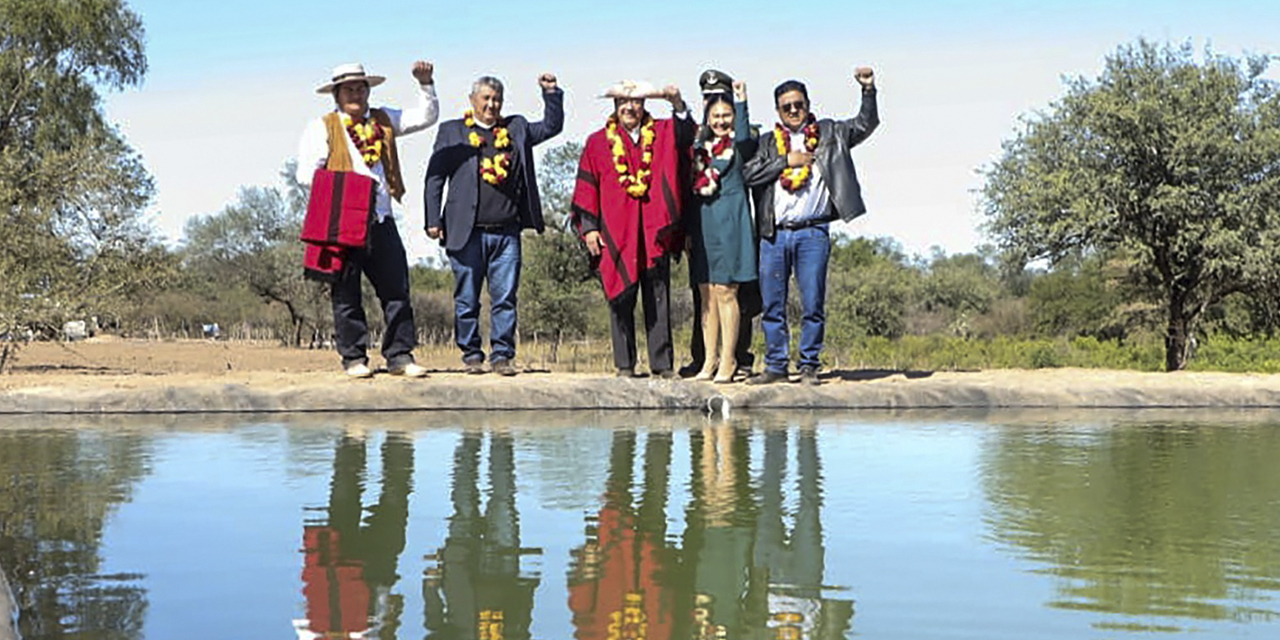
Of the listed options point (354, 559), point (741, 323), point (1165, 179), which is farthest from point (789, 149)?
point (1165, 179)

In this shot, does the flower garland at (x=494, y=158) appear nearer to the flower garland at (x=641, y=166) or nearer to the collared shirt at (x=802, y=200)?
the flower garland at (x=641, y=166)

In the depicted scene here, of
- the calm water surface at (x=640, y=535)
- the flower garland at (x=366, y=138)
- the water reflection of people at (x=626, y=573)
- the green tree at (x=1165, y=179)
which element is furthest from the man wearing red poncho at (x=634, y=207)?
the green tree at (x=1165, y=179)

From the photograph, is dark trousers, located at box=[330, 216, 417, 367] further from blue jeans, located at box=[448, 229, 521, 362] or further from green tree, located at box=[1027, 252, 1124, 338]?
green tree, located at box=[1027, 252, 1124, 338]

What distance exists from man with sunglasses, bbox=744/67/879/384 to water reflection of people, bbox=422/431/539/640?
4164 millimetres

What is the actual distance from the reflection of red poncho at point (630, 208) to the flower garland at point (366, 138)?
1.26 meters

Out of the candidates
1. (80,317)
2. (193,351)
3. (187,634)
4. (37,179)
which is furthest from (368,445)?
(193,351)

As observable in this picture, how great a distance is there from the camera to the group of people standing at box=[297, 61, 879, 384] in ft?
30.0

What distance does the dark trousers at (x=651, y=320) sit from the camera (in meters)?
9.29

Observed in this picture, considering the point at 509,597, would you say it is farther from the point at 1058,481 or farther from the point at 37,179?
the point at 37,179

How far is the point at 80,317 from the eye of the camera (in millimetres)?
12914

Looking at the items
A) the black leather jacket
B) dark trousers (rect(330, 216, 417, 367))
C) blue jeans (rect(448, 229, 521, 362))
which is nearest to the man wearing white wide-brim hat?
dark trousers (rect(330, 216, 417, 367))

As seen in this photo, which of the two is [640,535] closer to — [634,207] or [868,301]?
[634,207]

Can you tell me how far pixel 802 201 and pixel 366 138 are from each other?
268 centimetres

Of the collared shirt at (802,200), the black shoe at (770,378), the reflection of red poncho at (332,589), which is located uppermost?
the collared shirt at (802,200)
